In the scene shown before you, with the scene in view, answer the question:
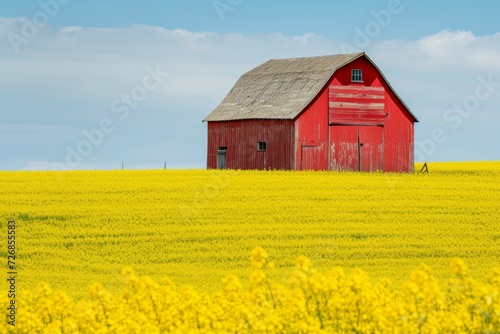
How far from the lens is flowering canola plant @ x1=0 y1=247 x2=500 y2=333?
9844mm

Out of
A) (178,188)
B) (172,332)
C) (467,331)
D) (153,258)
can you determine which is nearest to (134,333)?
(172,332)

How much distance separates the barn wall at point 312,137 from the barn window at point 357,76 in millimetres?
2668

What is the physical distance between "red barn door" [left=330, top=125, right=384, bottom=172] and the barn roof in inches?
104

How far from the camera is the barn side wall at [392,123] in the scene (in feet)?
161

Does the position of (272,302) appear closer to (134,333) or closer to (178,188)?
(134,333)

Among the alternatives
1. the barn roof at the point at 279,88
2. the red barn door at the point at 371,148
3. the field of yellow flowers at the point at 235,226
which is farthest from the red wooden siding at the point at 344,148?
the field of yellow flowers at the point at 235,226

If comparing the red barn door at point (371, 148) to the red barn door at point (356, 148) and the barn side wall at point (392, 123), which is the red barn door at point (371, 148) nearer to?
Answer: the red barn door at point (356, 148)

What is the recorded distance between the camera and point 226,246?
26.9 meters

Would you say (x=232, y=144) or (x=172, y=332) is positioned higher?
(x=232, y=144)

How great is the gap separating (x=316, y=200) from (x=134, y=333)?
24.6 m

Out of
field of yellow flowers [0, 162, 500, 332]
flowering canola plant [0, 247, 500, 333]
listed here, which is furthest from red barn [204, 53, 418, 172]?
flowering canola plant [0, 247, 500, 333]

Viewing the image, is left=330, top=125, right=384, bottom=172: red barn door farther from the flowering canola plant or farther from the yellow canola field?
the flowering canola plant

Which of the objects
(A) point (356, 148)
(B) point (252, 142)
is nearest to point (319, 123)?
(A) point (356, 148)

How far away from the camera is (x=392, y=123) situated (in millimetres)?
49688
